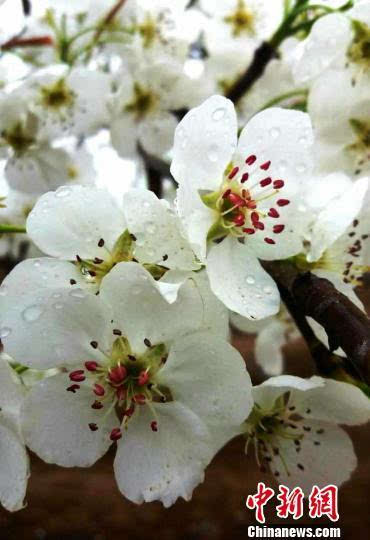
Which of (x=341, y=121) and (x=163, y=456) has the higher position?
(x=341, y=121)

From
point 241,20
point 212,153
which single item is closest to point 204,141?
point 212,153

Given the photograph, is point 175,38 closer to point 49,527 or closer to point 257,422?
point 257,422

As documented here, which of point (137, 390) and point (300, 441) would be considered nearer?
point (137, 390)

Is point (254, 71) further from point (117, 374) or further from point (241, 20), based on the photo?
point (117, 374)

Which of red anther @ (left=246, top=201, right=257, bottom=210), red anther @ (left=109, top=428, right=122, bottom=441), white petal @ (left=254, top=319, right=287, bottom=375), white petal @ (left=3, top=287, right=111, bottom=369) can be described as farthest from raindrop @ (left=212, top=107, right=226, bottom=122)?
white petal @ (left=254, top=319, right=287, bottom=375)

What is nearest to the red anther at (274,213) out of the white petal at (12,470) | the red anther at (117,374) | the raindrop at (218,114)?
the raindrop at (218,114)

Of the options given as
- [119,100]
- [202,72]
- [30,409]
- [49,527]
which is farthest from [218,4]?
[49,527]
